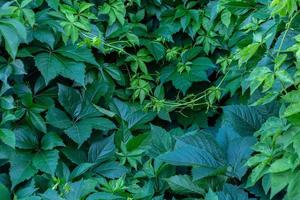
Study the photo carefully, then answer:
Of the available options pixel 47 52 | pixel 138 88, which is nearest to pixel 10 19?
pixel 47 52

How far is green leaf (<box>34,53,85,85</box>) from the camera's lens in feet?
8.08

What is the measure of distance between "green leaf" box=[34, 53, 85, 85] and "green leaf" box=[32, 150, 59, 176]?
0.32 m

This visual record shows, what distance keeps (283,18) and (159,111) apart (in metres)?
1.13

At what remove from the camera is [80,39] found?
270 cm

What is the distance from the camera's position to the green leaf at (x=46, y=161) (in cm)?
228

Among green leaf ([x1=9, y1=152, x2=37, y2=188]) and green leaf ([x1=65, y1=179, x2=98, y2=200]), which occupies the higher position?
green leaf ([x1=65, y1=179, x2=98, y2=200])

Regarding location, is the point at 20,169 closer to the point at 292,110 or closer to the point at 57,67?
the point at 57,67

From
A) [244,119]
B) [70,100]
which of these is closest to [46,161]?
[70,100]

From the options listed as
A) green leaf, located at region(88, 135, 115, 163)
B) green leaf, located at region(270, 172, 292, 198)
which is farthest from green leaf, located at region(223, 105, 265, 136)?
green leaf, located at region(88, 135, 115, 163)

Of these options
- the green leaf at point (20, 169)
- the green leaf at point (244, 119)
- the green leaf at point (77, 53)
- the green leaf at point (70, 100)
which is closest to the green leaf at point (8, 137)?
the green leaf at point (20, 169)

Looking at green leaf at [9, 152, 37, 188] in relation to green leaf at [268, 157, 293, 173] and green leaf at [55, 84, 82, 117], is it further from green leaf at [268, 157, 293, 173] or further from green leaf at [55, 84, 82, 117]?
green leaf at [268, 157, 293, 173]

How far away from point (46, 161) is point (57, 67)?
1.43ft

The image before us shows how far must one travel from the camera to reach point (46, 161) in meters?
2.31

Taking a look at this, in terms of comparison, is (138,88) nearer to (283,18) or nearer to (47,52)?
(47,52)
